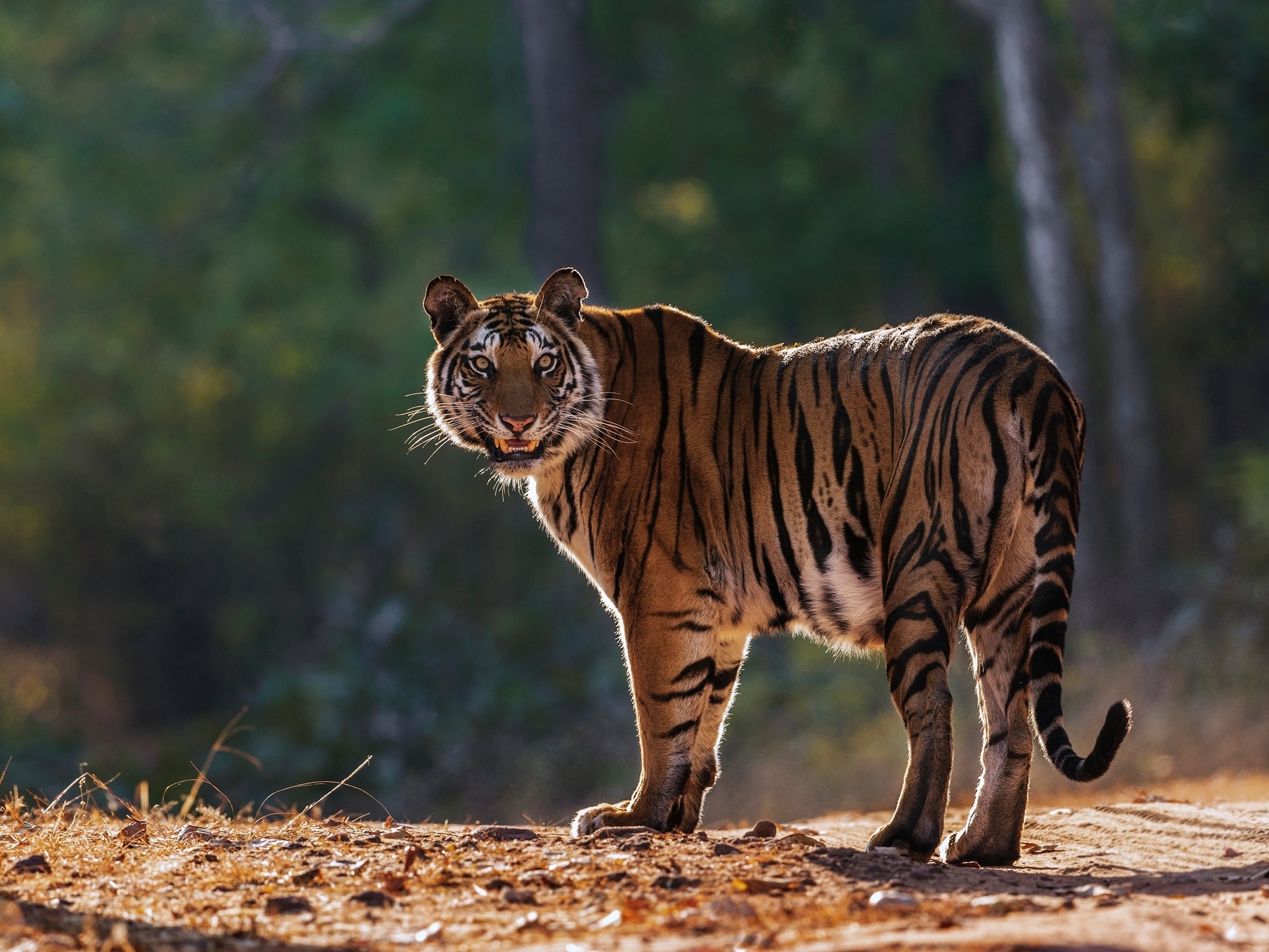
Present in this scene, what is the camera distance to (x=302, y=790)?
1502 centimetres

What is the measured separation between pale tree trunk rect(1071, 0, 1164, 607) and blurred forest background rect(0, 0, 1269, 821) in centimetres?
4

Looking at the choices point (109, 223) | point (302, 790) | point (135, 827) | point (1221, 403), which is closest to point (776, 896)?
point (135, 827)

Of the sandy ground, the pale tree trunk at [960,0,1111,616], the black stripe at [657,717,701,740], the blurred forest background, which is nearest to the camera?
the sandy ground

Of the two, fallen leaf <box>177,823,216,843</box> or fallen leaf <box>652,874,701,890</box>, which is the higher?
fallen leaf <box>652,874,701,890</box>

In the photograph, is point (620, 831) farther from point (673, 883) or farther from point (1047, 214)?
point (1047, 214)

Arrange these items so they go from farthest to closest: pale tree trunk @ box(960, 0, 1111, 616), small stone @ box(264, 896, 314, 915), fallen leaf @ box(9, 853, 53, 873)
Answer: pale tree trunk @ box(960, 0, 1111, 616) → fallen leaf @ box(9, 853, 53, 873) → small stone @ box(264, 896, 314, 915)

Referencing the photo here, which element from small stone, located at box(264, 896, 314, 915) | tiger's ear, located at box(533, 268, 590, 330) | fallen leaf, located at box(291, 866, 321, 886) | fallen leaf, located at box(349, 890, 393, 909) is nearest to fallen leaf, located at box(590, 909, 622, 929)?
fallen leaf, located at box(349, 890, 393, 909)

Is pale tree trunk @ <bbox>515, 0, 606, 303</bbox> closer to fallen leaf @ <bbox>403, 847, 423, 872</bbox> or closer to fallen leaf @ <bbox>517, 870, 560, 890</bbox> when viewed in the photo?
fallen leaf @ <bbox>403, 847, 423, 872</bbox>

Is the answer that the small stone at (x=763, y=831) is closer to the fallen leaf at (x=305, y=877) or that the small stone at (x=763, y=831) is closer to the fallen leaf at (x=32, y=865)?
the fallen leaf at (x=305, y=877)

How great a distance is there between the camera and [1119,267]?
1565 cm

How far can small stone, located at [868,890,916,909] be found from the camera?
4.20m

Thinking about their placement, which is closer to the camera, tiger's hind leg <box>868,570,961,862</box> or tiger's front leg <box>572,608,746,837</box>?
tiger's hind leg <box>868,570,961,862</box>

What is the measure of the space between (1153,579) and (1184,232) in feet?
18.0

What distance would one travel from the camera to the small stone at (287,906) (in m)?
4.31
